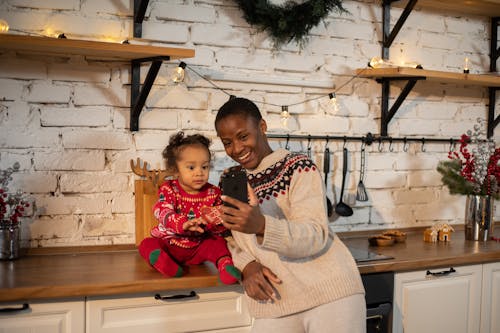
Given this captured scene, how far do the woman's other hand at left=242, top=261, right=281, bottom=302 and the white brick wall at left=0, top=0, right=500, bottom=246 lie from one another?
0.78m

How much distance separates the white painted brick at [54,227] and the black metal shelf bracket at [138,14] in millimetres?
783

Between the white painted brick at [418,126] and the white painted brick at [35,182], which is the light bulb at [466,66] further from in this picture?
the white painted brick at [35,182]

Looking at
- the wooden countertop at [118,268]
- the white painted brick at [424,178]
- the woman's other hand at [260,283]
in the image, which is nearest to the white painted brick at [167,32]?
the wooden countertop at [118,268]

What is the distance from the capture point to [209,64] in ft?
8.64

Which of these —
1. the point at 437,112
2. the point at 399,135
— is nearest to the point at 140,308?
the point at 399,135

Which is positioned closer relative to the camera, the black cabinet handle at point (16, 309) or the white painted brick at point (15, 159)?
the black cabinet handle at point (16, 309)

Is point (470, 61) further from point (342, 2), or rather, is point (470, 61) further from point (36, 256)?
point (36, 256)

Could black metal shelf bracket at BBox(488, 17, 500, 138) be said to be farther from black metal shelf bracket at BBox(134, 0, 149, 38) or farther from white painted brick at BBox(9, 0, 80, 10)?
white painted brick at BBox(9, 0, 80, 10)

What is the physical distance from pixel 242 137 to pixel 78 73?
0.88m

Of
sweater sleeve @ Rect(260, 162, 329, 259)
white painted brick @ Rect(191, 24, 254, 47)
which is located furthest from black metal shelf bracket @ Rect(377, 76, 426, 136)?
sweater sleeve @ Rect(260, 162, 329, 259)

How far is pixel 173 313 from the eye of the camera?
207 centimetres

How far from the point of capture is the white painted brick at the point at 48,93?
2.36m

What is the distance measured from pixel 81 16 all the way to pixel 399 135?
1624 mm

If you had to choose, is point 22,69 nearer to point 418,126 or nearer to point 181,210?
point 181,210
